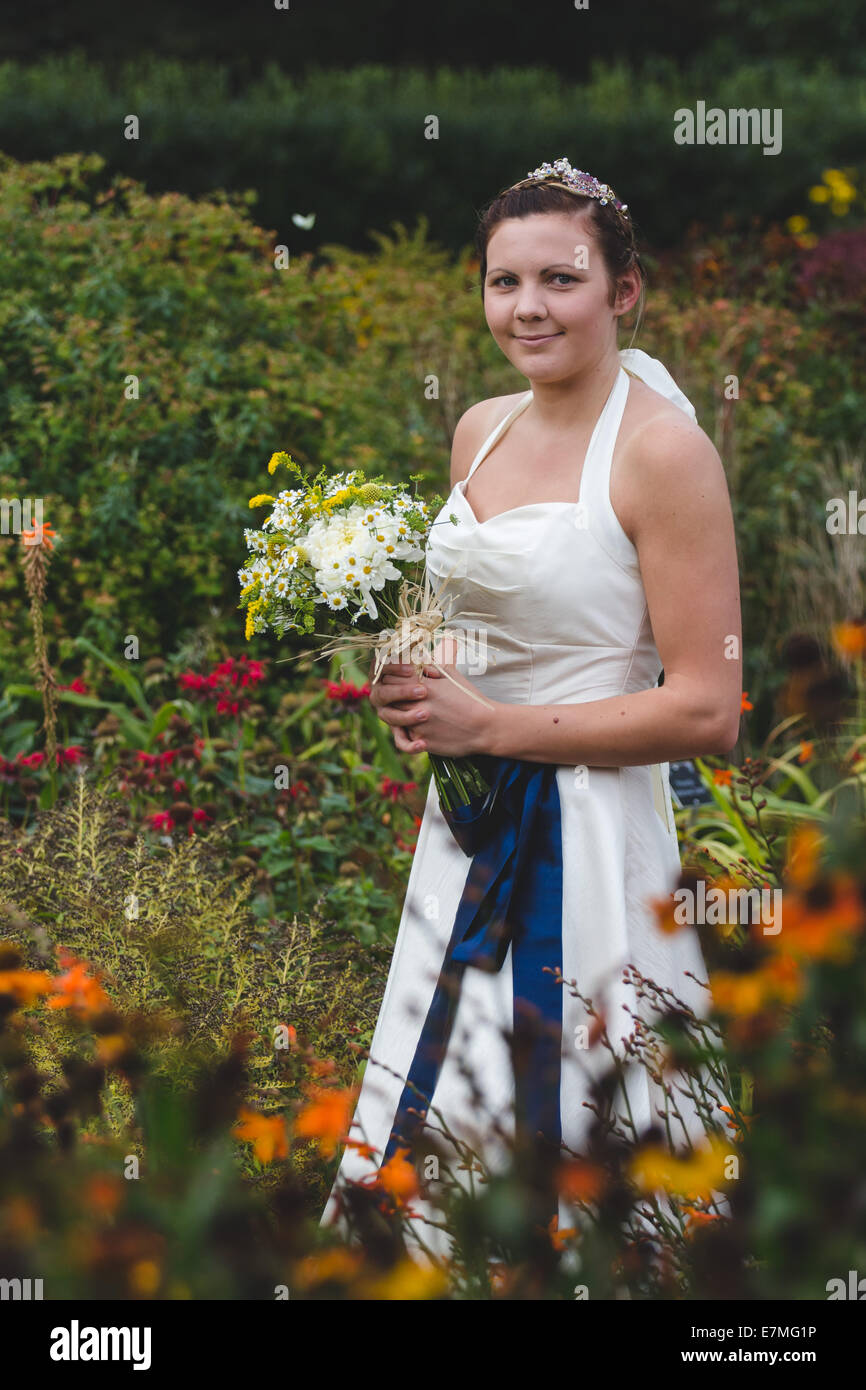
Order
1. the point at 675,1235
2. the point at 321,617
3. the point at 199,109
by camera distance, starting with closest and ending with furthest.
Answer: the point at 675,1235 < the point at 321,617 < the point at 199,109

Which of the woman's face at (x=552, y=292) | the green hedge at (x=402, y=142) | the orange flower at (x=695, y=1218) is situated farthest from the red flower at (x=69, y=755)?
the green hedge at (x=402, y=142)

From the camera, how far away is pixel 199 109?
10805 mm

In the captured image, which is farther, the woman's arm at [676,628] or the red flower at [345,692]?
the red flower at [345,692]

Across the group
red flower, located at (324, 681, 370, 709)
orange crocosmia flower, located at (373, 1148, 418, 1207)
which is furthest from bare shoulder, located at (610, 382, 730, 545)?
red flower, located at (324, 681, 370, 709)

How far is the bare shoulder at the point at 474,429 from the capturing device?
2.29 meters

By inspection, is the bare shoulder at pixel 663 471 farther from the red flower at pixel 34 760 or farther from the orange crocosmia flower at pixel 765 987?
the red flower at pixel 34 760

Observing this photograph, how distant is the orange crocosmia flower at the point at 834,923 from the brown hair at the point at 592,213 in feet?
4.55

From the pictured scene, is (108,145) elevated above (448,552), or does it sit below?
above

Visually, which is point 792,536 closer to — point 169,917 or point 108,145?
point 169,917

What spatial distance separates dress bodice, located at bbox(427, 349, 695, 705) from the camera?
6.28ft

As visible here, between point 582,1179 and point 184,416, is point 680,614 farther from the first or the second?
point 184,416

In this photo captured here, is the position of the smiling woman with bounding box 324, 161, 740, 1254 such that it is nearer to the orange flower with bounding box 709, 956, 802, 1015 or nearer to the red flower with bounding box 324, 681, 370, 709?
the orange flower with bounding box 709, 956, 802, 1015

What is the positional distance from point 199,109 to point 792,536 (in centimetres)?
751
